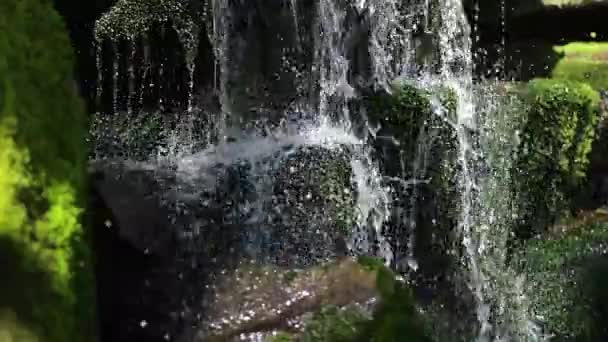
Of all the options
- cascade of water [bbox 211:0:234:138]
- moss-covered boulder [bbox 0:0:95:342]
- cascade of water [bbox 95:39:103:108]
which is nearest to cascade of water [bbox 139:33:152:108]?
cascade of water [bbox 95:39:103:108]

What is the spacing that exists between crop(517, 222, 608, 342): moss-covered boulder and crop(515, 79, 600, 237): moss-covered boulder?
0.38 m

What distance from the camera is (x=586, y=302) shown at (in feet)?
Answer: 16.9

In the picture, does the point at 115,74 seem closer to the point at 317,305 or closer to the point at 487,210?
Result: the point at 487,210

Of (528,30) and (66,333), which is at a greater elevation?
(528,30)

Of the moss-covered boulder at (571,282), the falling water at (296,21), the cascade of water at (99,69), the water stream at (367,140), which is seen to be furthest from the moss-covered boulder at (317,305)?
the cascade of water at (99,69)

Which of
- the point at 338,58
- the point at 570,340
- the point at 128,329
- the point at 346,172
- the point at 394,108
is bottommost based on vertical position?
the point at 570,340

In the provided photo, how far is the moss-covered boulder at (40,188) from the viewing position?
2.75 meters

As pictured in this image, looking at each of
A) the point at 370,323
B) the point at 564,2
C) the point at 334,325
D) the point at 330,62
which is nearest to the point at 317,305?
the point at 334,325

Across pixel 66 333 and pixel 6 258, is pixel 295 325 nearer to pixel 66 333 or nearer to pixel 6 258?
pixel 66 333

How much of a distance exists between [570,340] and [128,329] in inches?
118

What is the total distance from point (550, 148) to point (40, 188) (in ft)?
14.6

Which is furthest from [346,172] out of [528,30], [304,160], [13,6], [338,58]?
[528,30]

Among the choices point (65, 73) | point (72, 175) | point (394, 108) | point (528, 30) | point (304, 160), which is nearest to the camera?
point (72, 175)

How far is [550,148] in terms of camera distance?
6.32m
